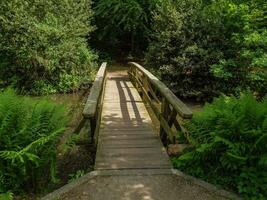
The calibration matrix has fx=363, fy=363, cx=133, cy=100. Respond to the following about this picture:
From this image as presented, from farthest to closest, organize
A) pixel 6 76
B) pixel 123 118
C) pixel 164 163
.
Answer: pixel 6 76 < pixel 123 118 < pixel 164 163

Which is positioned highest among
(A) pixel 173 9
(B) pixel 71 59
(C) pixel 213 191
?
(A) pixel 173 9

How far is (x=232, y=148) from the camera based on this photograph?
4898 mm

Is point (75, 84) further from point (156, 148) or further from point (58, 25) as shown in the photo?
point (156, 148)

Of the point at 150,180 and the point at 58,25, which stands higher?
the point at 58,25

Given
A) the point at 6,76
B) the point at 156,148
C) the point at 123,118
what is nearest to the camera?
the point at 156,148

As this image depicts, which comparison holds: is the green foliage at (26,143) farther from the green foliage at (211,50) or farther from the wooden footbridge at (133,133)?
the green foliage at (211,50)

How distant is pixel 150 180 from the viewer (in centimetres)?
503

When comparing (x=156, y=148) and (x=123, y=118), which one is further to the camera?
A: (x=123, y=118)

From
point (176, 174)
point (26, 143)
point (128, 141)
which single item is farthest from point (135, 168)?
point (26, 143)

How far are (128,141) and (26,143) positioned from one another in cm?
195

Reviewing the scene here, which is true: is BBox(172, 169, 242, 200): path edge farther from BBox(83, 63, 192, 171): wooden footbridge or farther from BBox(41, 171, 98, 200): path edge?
BBox(41, 171, 98, 200): path edge

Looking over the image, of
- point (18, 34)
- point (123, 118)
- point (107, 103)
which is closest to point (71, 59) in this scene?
point (18, 34)

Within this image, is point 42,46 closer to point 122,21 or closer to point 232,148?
point 122,21

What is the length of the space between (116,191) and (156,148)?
5.27ft
